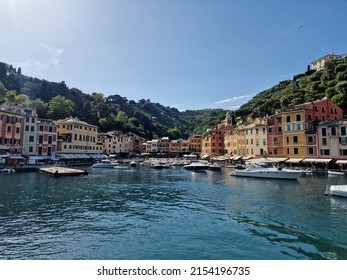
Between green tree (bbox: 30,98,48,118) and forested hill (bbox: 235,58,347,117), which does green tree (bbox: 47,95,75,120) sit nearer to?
green tree (bbox: 30,98,48,118)

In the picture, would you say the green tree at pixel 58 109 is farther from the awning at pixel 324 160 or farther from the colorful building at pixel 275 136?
the awning at pixel 324 160

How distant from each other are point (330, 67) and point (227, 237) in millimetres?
99989

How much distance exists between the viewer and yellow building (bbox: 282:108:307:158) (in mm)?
50312

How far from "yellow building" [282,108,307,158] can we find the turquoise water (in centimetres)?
2999

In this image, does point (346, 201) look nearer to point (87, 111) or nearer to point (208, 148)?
point (208, 148)

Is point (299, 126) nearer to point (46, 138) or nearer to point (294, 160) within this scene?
point (294, 160)

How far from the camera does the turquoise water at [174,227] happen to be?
35.8ft

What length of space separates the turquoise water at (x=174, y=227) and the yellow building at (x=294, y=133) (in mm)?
29989

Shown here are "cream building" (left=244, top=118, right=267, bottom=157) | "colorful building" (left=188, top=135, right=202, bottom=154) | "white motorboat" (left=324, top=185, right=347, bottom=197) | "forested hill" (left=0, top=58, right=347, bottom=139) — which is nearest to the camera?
"white motorboat" (left=324, top=185, right=347, bottom=197)

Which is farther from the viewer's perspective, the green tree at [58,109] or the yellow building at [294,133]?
the green tree at [58,109]

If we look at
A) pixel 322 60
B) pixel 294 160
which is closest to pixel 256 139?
pixel 294 160

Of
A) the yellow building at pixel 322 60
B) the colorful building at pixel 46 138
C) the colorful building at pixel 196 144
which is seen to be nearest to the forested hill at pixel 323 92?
the yellow building at pixel 322 60

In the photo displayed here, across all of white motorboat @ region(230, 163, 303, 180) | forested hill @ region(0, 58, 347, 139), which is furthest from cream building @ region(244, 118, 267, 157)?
forested hill @ region(0, 58, 347, 139)

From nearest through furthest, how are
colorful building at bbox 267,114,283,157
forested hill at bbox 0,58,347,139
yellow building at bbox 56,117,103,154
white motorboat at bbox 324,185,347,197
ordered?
white motorboat at bbox 324,185,347,197 < colorful building at bbox 267,114,283,157 < yellow building at bbox 56,117,103,154 < forested hill at bbox 0,58,347,139
